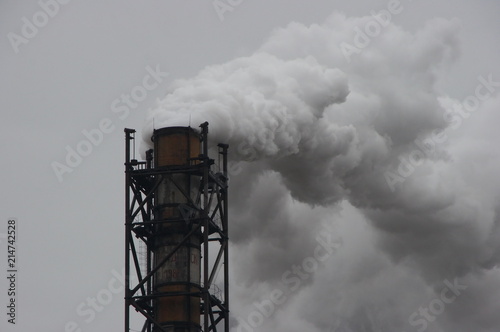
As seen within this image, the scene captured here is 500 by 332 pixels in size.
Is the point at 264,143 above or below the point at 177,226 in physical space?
above

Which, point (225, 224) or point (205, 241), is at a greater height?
point (225, 224)

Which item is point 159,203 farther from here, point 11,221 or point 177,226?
point 11,221

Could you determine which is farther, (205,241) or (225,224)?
(225,224)

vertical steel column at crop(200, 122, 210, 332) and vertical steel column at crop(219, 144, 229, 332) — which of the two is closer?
vertical steel column at crop(200, 122, 210, 332)

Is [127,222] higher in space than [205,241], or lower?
higher

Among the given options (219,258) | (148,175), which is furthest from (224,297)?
(148,175)

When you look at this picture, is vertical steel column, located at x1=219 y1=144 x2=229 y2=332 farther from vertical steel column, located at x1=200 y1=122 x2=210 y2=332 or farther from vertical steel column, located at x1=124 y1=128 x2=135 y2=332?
vertical steel column, located at x1=124 y1=128 x2=135 y2=332

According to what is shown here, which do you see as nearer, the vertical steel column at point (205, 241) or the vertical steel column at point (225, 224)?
the vertical steel column at point (205, 241)

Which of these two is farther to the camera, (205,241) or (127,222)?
(127,222)

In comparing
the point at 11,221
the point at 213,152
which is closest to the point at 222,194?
the point at 213,152

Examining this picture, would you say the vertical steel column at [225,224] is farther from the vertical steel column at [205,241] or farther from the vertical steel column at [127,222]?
the vertical steel column at [127,222]

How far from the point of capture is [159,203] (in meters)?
76.1

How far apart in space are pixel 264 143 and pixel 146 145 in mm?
6083

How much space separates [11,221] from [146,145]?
7.82 m
